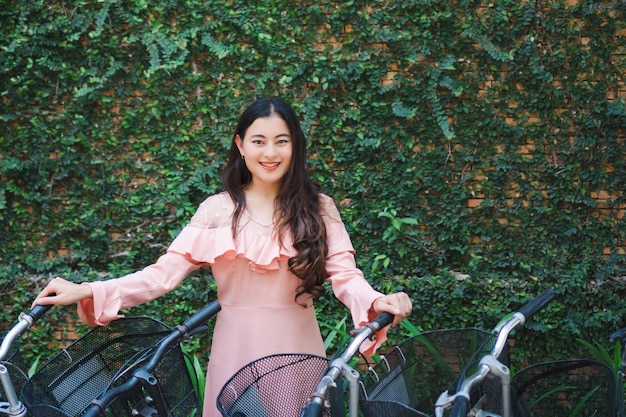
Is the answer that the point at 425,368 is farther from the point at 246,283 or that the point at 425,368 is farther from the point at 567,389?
the point at 246,283

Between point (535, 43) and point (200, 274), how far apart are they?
2.62 meters

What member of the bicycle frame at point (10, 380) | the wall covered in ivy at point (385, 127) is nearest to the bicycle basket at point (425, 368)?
the bicycle frame at point (10, 380)

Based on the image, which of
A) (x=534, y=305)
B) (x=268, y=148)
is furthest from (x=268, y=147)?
(x=534, y=305)

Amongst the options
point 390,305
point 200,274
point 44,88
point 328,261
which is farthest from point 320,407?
point 44,88

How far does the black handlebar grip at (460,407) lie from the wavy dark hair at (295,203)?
0.99 metres

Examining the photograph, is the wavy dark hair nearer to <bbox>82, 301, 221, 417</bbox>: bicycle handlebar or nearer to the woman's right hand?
<bbox>82, 301, 221, 417</bbox>: bicycle handlebar

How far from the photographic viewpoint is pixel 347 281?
259 cm

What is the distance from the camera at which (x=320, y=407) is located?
1.74 metres

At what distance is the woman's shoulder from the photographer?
108 inches

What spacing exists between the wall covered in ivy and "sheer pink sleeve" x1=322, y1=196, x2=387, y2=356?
73.9 inches

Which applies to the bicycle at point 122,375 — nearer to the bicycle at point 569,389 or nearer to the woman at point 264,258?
the woman at point 264,258

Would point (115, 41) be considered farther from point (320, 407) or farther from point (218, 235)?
point (320, 407)

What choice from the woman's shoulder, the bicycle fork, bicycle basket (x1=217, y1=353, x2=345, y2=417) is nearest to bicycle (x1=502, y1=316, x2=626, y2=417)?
the bicycle fork

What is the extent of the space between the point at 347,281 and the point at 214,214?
58 centimetres
